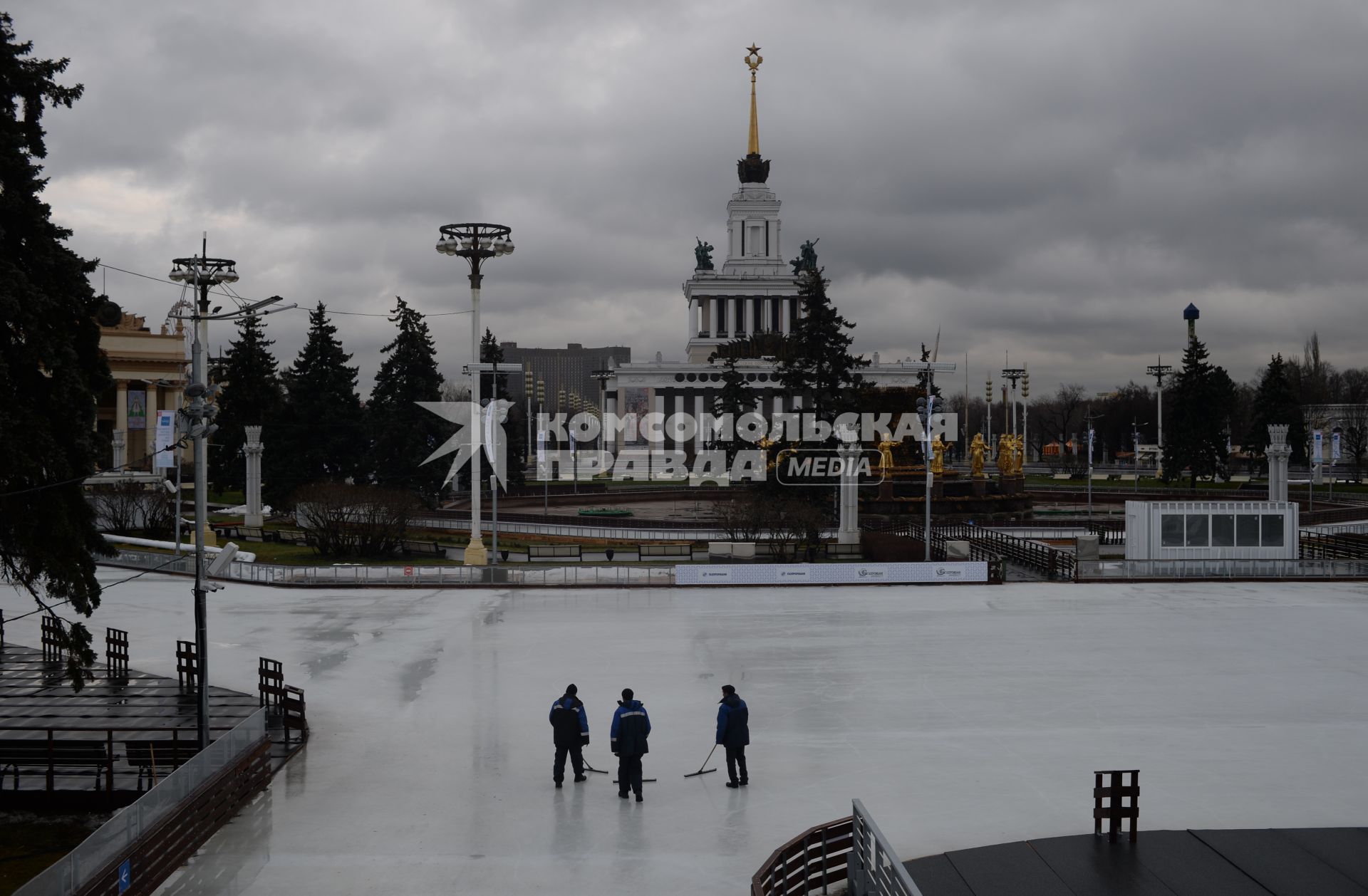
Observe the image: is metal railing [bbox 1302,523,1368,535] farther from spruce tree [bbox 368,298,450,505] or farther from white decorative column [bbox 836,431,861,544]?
spruce tree [bbox 368,298,450,505]

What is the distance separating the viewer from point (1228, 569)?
34.6m

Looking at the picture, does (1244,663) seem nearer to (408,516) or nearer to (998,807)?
(998,807)

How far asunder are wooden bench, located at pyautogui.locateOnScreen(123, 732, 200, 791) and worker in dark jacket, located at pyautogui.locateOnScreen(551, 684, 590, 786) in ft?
16.3

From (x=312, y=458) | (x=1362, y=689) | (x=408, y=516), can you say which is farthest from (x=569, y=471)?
(x=1362, y=689)

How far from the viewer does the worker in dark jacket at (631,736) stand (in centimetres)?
1351

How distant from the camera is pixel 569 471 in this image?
4161 inches

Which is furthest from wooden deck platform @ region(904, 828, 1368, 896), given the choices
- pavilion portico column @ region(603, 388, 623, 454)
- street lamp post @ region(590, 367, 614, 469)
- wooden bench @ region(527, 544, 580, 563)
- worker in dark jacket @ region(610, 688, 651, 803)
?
pavilion portico column @ region(603, 388, 623, 454)

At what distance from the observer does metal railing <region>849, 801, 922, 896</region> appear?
9.14 m

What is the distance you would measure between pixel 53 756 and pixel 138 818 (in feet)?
14.6

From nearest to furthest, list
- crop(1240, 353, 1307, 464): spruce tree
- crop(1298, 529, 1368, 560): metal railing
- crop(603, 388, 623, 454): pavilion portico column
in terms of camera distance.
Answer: crop(1298, 529, 1368, 560): metal railing → crop(1240, 353, 1307, 464): spruce tree → crop(603, 388, 623, 454): pavilion portico column

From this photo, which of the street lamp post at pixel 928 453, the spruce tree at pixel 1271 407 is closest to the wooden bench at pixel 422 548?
the street lamp post at pixel 928 453

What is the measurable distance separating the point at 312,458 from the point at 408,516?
1990 cm

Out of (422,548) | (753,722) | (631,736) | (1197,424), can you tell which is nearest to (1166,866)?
(631,736)

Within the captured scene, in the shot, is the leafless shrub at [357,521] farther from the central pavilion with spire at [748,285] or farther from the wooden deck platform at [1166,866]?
the central pavilion with spire at [748,285]
